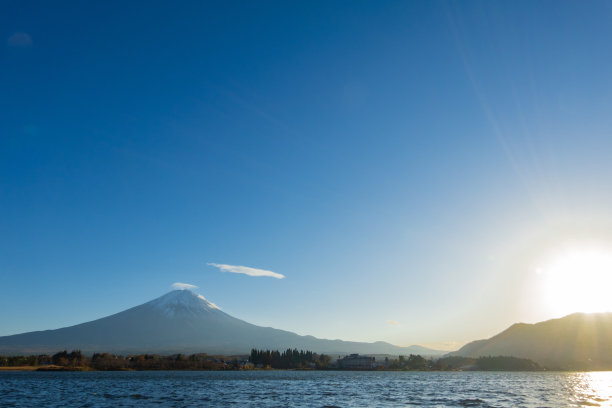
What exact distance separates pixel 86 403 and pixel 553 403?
82.0 m

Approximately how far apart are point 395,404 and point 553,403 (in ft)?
93.6

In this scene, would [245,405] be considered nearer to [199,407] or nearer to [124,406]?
[199,407]

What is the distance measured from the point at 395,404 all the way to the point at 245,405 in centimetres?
2519

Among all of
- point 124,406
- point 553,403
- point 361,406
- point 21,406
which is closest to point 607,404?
point 553,403

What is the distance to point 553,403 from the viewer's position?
80.9 m

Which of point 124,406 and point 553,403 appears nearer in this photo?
point 124,406

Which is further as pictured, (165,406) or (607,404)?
(607,404)

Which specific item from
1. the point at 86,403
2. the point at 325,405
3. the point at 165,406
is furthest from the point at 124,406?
the point at 325,405

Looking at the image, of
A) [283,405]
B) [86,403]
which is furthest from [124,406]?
[283,405]

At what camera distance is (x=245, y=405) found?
7606cm

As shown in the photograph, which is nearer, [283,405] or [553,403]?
[283,405]

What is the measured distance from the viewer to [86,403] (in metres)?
80.9

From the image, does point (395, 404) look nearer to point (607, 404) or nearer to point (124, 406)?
point (607, 404)

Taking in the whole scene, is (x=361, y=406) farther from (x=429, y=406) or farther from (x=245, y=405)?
(x=245, y=405)
